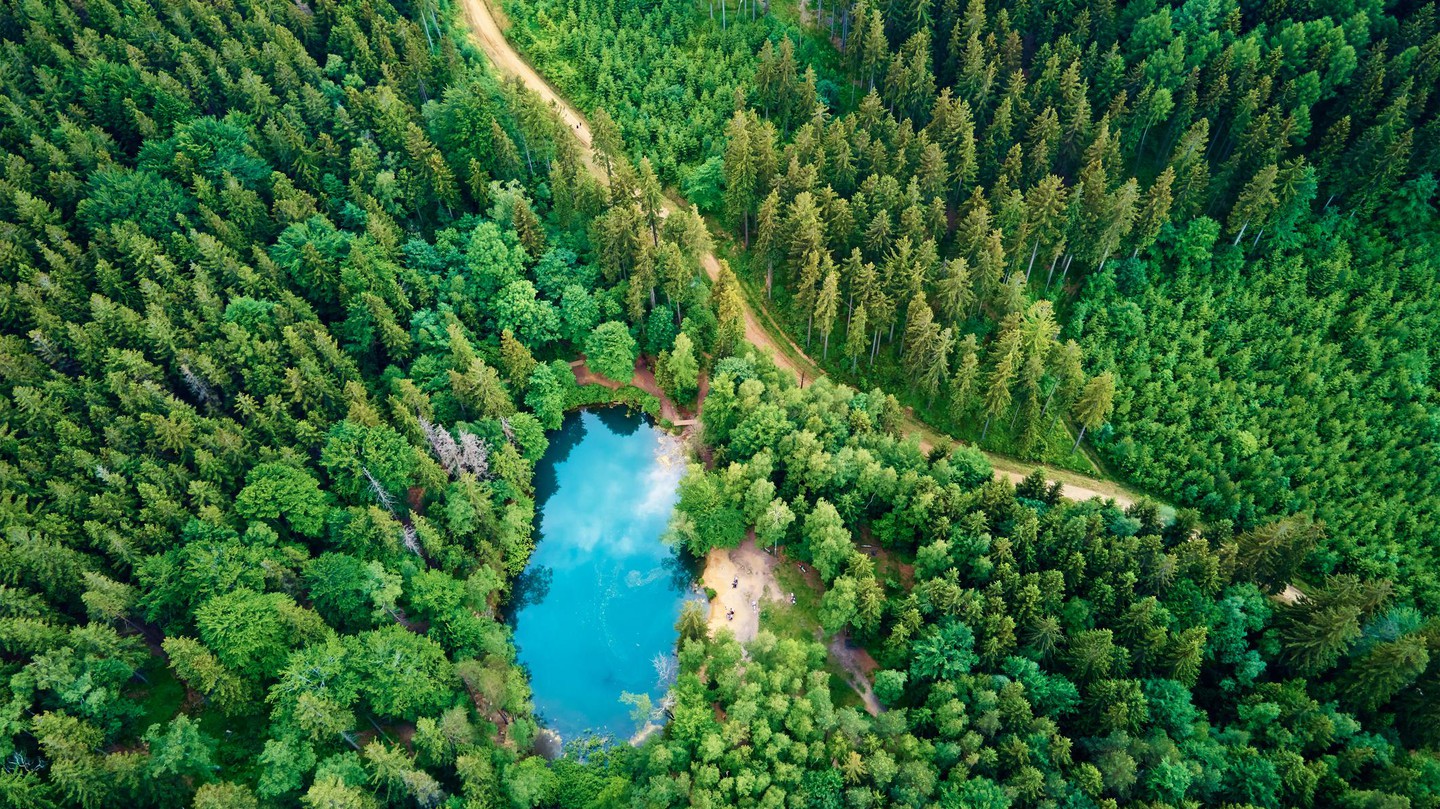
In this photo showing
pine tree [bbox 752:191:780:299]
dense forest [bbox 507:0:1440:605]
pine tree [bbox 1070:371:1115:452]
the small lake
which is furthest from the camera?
pine tree [bbox 752:191:780:299]

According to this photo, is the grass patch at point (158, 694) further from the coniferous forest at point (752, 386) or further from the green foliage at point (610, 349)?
the green foliage at point (610, 349)

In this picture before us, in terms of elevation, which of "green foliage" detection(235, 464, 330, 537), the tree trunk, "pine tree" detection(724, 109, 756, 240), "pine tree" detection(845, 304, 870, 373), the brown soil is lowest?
the brown soil

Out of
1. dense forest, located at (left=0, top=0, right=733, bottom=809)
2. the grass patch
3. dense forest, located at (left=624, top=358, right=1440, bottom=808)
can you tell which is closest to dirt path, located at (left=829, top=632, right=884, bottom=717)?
dense forest, located at (left=624, top=358, right=1440, bottom=808)

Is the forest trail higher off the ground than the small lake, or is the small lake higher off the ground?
the forest trail

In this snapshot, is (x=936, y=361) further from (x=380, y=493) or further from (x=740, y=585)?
(x=380, y=493)

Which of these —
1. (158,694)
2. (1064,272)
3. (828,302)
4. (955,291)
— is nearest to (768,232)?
(828,302)

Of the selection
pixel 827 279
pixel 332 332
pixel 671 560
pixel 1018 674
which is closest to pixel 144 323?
pixel 332 332

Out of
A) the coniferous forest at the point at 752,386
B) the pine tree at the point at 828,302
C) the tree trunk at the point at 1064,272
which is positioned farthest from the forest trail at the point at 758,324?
the tree trunk at the point at 1064,272

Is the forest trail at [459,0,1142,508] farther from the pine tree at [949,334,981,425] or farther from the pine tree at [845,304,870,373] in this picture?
the pine tree at [845,304,870,373]
